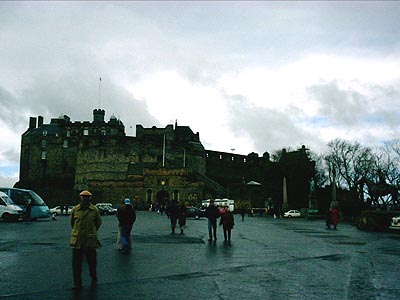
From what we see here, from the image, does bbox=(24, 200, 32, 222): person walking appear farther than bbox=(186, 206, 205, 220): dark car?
No

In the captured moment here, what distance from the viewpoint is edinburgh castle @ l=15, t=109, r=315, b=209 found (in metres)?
76.8

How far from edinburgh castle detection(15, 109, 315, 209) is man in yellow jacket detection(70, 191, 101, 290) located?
61.5 metres

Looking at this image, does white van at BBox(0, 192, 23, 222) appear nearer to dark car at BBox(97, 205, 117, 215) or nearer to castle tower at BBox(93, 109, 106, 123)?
dark car at BBox(97, 205, 117, 215)

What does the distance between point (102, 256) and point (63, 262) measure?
1.38 meters

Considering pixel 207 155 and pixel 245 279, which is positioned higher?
pixel 207 155

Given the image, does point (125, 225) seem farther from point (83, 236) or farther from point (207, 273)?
point (83, 236)

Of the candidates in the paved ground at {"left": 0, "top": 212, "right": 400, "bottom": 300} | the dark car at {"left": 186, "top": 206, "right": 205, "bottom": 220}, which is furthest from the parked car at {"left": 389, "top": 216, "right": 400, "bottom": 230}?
the dark car at {"left": 186, "top": 206, "right": 205, "bottom": 220}

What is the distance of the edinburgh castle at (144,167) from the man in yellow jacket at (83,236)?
61.5 meters

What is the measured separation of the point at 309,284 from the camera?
340 inches

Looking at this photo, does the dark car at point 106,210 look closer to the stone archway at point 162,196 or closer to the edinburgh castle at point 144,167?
the edinburgh castle at point 144,167

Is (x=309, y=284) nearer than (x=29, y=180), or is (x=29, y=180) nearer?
(x=309, y=284)

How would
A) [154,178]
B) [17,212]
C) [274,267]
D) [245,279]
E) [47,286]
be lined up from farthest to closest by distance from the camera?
[154,178] → [17,212] → [274,267] → [245,279] → [47,286]

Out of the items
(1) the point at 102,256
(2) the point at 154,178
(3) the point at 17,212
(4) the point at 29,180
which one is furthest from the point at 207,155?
(1) the point at 102,256

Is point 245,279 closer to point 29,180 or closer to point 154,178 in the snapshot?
point 154,178
